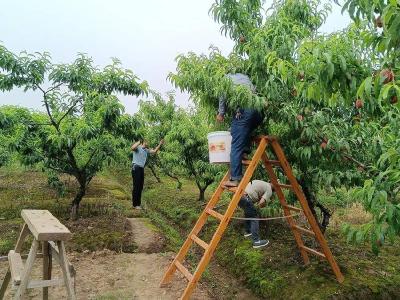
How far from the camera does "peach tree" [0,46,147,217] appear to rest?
27.1 ft

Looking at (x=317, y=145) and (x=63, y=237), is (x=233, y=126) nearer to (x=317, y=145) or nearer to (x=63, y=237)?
(x=317, y=145)

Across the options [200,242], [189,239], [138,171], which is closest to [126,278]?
[189,239]

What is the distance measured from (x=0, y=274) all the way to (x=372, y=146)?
19.4 feet

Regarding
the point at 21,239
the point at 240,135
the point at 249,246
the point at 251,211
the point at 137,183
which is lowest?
the point at 249,246

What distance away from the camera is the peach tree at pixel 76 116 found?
8.27m

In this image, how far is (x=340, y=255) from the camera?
6.68 m

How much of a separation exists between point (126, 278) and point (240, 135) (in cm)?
286

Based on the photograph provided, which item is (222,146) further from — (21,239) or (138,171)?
(138,171)

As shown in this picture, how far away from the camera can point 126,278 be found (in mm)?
5992

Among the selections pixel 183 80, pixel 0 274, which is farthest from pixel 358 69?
pixel 0 274

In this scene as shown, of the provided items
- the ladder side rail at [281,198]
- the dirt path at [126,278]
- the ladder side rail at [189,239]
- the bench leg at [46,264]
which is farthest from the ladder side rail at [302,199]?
the bench leg at [46,264]

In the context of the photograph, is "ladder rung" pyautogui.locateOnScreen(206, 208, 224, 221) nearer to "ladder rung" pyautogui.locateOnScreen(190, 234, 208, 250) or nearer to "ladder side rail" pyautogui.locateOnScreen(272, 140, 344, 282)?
"ladder rung" pyautogui.locateOnScreen(190, 234, 208, 250)

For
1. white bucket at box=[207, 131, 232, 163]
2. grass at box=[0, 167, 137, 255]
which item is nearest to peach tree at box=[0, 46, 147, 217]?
grass at box=[0, 167, 137, 255]

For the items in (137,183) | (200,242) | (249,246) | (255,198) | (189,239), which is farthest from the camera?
(137,183)
